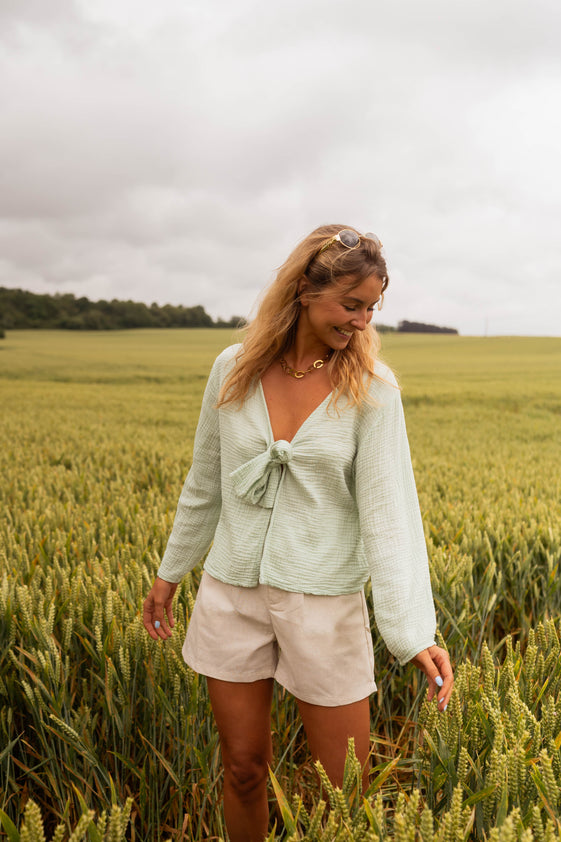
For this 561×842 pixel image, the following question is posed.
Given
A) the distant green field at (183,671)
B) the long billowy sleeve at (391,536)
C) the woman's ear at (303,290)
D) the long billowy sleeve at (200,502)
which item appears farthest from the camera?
the long billowy sleeve at (200,502)

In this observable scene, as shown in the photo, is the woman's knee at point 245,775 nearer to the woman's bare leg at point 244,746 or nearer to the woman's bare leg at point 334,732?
the woman's bare leg at point 244,746

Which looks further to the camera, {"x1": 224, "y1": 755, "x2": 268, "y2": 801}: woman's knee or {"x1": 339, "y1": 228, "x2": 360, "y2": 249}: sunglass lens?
{"x1": 224, "y1": 755, "x2": 268, "y2": 801}: woman's knee

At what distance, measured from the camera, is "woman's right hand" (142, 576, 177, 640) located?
190 centimetres

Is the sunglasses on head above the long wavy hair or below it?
above

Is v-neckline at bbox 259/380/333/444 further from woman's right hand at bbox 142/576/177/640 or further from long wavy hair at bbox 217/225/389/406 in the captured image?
woman's right hand at bbox 142/576/177/640

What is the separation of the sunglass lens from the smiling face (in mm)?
90

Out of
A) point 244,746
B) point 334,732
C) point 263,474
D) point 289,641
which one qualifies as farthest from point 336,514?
point 244,746

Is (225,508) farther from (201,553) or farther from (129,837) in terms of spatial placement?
(129,837)

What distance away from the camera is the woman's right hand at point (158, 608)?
190 centimetres

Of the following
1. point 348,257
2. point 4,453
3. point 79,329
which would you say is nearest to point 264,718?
point 348,257

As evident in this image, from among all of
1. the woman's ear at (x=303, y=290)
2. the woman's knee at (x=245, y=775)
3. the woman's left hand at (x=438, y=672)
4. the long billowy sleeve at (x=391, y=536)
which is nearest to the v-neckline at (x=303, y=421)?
the long billowy sleeve at (x=391, y=536)

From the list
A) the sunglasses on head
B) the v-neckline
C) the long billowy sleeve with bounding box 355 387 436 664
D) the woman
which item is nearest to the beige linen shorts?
the woman

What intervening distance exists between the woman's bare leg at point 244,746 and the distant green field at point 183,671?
0.13 m

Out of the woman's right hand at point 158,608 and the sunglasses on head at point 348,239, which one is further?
the woman's right hand at point 158,608
